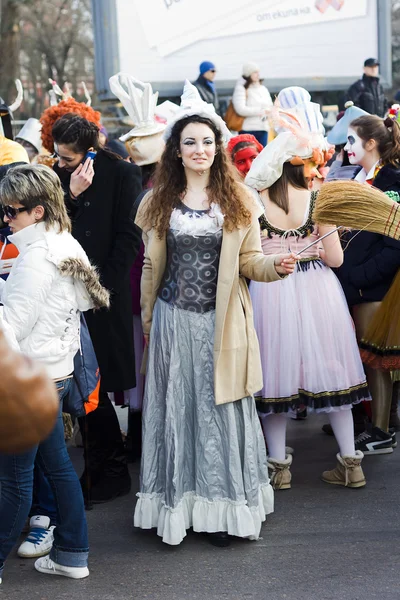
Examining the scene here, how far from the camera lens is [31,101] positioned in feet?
112

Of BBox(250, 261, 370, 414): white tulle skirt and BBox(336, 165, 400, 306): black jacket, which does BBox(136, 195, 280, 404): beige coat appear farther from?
BBox(336, 165, 400, 306): black jacket

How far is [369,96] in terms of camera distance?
1191cm

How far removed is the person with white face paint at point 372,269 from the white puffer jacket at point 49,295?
2.08 meters

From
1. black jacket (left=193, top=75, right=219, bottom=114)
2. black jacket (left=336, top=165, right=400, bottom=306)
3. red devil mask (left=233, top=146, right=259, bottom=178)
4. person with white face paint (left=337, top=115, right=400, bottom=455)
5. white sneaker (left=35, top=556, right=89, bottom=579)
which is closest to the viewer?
white sneaker (left=35, top=556, right=89, bottom=579)

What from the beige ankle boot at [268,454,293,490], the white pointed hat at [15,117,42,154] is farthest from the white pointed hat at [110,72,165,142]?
the white pointed hat at [15,117,42,154]

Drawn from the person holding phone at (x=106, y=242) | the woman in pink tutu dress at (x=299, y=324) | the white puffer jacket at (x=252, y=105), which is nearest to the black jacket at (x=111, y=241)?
the person holding phone at (x=106, y=242)

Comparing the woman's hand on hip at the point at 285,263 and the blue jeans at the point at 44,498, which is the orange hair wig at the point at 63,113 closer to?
the woman's hand on hip at the point at 285,263

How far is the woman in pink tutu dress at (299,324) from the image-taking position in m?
4.89

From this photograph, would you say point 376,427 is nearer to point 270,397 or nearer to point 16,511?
point 270,397

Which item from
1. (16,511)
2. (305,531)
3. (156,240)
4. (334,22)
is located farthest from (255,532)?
(334,22)

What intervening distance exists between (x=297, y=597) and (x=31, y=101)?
32.2 meters

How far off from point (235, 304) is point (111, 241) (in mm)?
962

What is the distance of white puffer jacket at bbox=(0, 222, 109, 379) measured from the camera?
368 centimetres

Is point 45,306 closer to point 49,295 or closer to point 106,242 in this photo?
point 49,295
